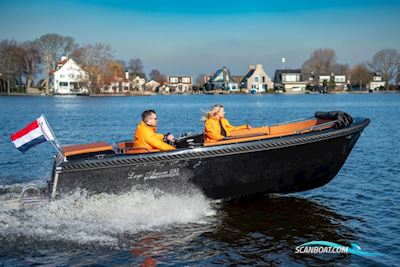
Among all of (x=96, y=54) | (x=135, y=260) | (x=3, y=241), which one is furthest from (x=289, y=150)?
(x=96, y=54)

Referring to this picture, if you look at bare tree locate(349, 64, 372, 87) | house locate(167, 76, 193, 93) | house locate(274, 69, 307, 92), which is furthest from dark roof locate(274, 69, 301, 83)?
house locate(167, 76, 193, 93)

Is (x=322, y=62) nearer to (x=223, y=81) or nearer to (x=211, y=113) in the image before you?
(x=223, y=81)

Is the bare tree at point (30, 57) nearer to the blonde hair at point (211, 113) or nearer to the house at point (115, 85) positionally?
the house at point (115, 85)

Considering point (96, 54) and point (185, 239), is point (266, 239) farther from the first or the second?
point (96, 54)

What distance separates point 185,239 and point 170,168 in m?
1.41

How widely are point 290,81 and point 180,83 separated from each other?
3894 centimetres

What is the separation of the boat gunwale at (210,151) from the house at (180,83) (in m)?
133

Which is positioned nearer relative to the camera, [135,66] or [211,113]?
[211,113]

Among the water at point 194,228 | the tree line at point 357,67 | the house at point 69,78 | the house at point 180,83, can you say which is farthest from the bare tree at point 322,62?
the water at point 194,228

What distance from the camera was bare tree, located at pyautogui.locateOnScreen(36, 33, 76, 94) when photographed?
8888 centimetres

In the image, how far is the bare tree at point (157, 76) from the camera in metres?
148

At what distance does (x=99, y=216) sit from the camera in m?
8.44

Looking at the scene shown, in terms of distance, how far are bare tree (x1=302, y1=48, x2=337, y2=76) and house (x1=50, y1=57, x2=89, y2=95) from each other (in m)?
62.2

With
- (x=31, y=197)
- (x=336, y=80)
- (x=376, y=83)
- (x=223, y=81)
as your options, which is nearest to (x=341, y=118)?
(x=31, y=197)
